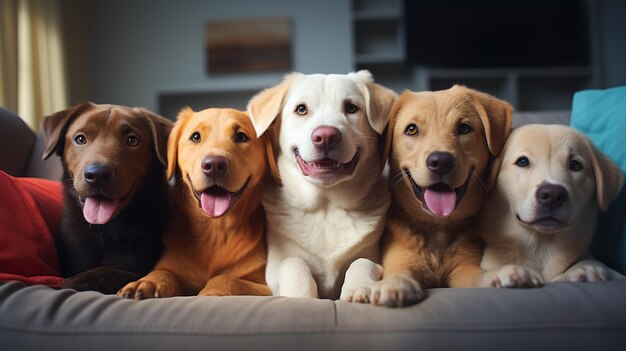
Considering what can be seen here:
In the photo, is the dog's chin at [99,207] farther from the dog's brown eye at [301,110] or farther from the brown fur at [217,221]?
the dog's brown eye at [301,110]

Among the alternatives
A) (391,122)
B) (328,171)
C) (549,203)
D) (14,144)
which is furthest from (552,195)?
(14,144)

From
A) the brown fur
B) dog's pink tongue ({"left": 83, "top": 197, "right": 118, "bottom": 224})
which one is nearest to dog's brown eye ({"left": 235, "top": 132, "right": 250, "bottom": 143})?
the brown fur

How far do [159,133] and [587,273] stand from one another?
1632 mm

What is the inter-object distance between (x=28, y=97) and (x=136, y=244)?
13.5 feet

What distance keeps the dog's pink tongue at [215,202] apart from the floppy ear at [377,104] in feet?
2.01

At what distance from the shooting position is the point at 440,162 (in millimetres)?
1449

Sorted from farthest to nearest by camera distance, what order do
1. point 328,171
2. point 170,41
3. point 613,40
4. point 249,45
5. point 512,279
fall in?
point 170,41 < point 249,45 < point 613,40 < point 328,171 < point 512,279

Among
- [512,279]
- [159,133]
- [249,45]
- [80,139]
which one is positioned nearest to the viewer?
[512,279]

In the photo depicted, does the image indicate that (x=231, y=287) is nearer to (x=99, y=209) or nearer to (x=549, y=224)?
(x=99, y=209)

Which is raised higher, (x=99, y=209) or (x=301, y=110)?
(x=301, y=110)

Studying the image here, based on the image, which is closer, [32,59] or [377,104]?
[377,104]

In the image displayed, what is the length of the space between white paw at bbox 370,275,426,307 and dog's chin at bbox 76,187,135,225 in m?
0.97

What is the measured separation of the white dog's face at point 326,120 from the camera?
5.08ft

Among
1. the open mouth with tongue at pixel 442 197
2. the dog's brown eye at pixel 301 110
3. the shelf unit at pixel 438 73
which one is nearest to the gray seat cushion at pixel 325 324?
→ the open mouth with tongue at pixel 442 197
